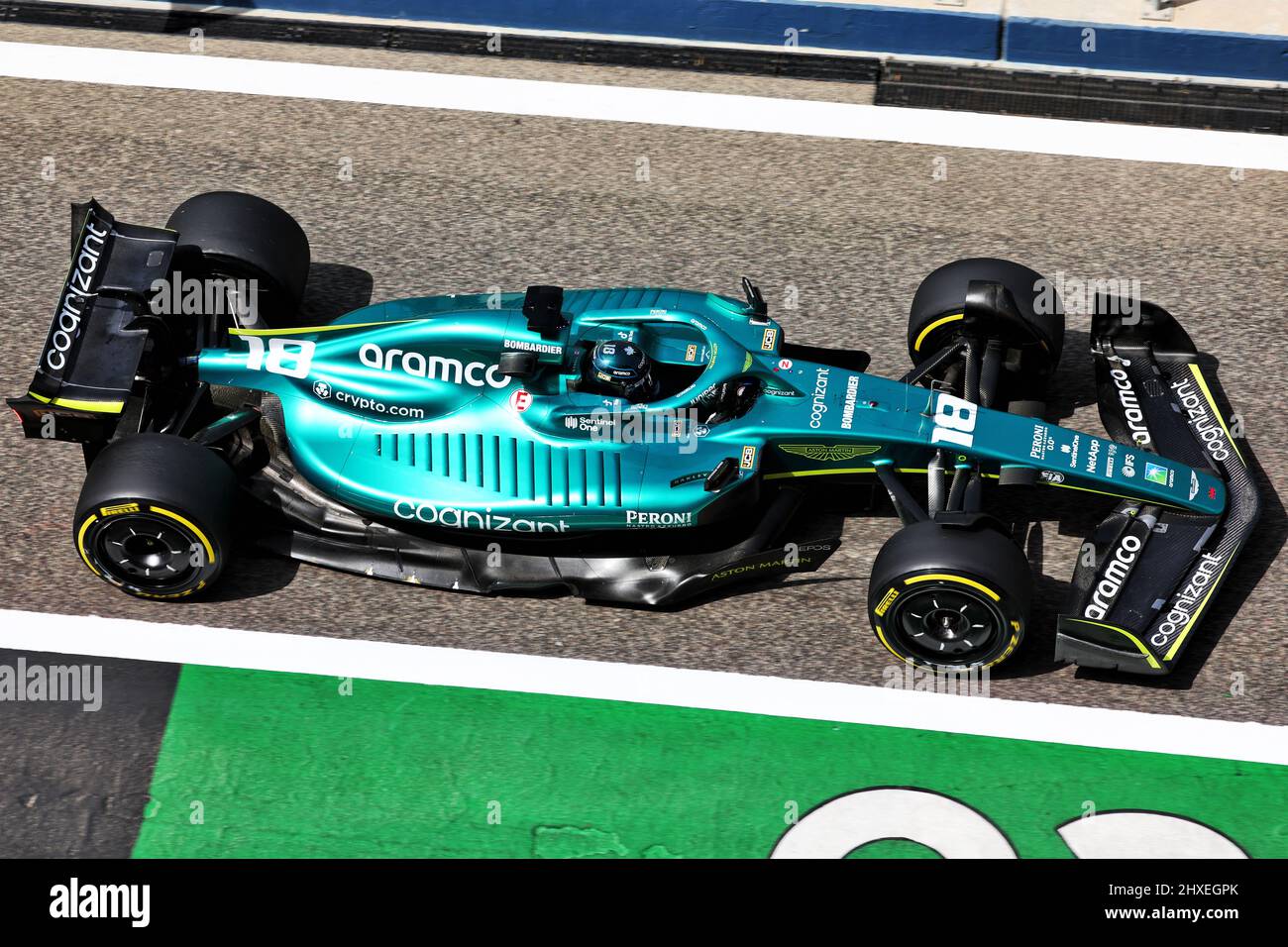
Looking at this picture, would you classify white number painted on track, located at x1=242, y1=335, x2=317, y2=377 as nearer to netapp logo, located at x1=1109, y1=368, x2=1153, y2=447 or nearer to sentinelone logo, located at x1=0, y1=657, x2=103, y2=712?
sentinelone logo, located at x1=0, y1=657, x2=103, y2=712

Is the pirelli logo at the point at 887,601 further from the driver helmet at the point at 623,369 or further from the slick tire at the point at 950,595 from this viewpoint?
the driver helmet at the point at 623,369

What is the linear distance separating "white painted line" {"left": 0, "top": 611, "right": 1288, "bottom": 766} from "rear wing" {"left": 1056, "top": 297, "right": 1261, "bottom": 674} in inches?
14.9

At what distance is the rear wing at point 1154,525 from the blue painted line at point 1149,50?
3.35 m

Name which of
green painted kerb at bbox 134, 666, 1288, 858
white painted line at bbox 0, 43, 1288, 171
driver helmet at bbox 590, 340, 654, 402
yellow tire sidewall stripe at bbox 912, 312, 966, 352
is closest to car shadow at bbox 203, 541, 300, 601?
green painted kerb at bbox 134, 666, 1288, 858

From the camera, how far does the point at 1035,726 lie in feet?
22.5

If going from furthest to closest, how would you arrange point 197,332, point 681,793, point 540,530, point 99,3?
point 99,3 → point 197,332 → point 540,530 → point 681,793

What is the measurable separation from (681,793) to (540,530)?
142 cm

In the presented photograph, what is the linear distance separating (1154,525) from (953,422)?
1067 millimetres

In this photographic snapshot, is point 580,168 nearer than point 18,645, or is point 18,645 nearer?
point 18,645

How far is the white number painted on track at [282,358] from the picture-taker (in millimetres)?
7395
